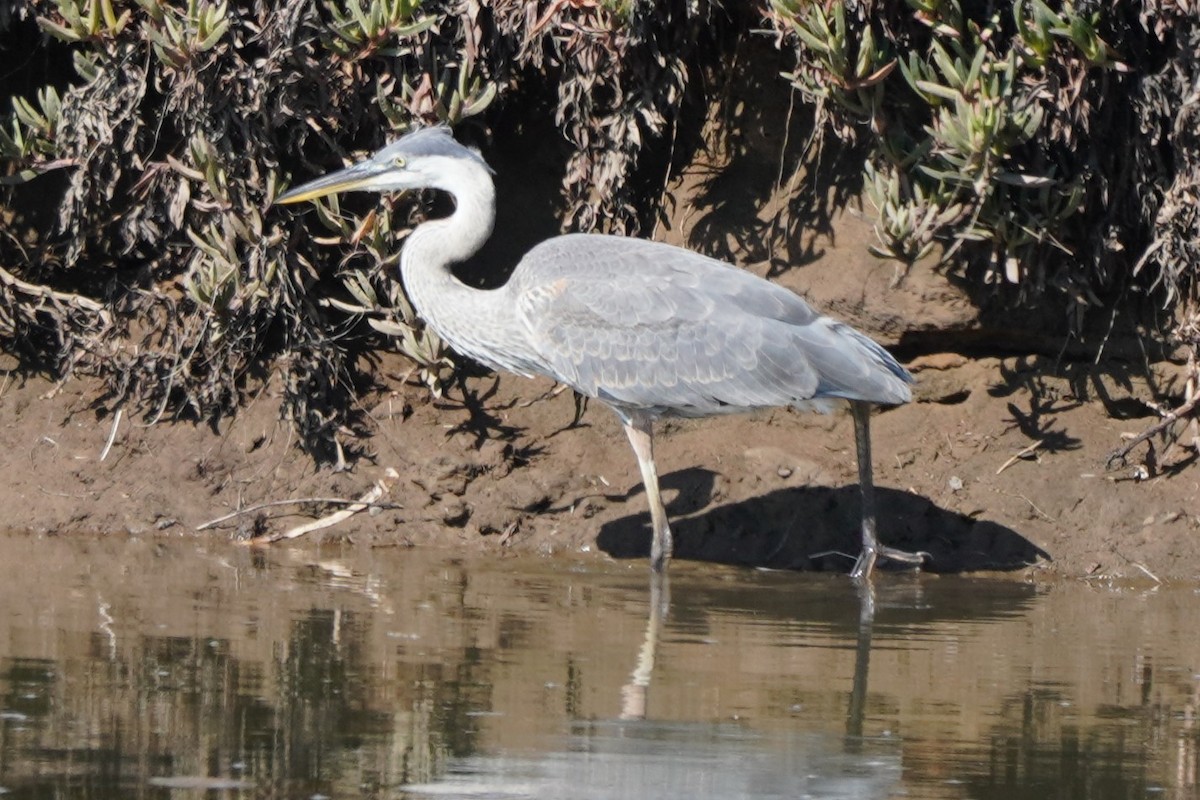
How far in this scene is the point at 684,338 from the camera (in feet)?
24.1

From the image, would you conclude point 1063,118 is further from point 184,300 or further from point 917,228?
point 184,300

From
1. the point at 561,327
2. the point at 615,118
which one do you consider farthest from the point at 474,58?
the point at 561,327

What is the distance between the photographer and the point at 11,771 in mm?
3932

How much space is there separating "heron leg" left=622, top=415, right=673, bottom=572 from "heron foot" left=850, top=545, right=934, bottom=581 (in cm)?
79

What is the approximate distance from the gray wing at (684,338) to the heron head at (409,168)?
1.94ft

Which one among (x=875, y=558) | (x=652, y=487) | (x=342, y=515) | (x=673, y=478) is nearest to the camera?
(x=875, y=558)

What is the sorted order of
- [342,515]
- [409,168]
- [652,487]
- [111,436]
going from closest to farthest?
[652,487] < [409,168] < [342,515] < [111,436]

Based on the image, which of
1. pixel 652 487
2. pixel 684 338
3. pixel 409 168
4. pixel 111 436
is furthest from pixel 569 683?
pixel 111 436

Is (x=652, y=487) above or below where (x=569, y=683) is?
above

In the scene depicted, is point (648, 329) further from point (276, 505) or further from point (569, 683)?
point (569, 683)

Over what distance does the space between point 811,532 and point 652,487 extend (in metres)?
0.80

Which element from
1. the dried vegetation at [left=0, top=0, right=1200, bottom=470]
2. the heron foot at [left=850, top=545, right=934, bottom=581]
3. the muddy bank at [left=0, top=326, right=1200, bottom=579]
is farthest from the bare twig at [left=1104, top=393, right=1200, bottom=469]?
the heron foot at [left=850, top=545, right=934, bottom=581]

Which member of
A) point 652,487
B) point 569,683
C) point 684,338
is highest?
point 684,338

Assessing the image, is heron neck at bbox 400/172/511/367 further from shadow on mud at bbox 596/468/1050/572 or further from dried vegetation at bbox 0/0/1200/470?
shadow on mud at bbox 596/468/1050/572
